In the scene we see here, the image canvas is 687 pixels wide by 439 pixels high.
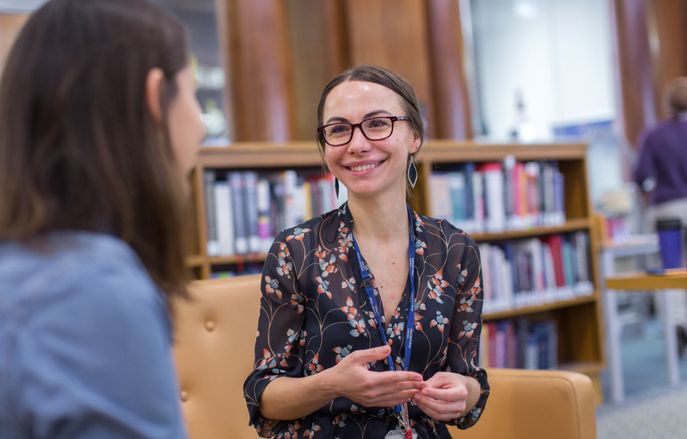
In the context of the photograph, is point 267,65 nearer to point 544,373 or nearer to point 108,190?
point 544,373

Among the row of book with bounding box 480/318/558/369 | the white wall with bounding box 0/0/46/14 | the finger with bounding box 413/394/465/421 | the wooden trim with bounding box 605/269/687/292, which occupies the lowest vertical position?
the row of book with bounding box 480/318/558/369

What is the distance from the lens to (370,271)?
167cm

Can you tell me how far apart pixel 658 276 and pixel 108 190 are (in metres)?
2.17

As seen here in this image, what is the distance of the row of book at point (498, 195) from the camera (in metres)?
4.05

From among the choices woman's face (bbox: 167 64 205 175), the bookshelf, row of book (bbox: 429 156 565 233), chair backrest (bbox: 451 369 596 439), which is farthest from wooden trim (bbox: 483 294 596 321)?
woman's face (bbox: 167 64 205 175)

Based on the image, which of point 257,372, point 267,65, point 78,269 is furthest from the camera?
point 267,65

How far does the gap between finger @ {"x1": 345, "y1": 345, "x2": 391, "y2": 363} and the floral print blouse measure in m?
0.19

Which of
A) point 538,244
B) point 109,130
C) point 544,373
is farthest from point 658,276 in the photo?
point 109,130

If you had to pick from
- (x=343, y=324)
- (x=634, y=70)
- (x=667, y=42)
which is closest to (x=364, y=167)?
(x=343, y=324)

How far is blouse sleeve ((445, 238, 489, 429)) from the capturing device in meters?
1.65

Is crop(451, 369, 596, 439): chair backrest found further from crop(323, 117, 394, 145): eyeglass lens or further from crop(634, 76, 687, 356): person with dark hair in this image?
crop(634, 76, 687, 356): person with dark hair

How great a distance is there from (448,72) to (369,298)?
15.1 feet

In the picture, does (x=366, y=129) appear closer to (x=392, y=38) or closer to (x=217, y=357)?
(x=217, y=357)

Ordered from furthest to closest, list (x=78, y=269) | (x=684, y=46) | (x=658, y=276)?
1. (x=684, y=46)
2. (x=658, y=276)
3. (x=78, y=269)
